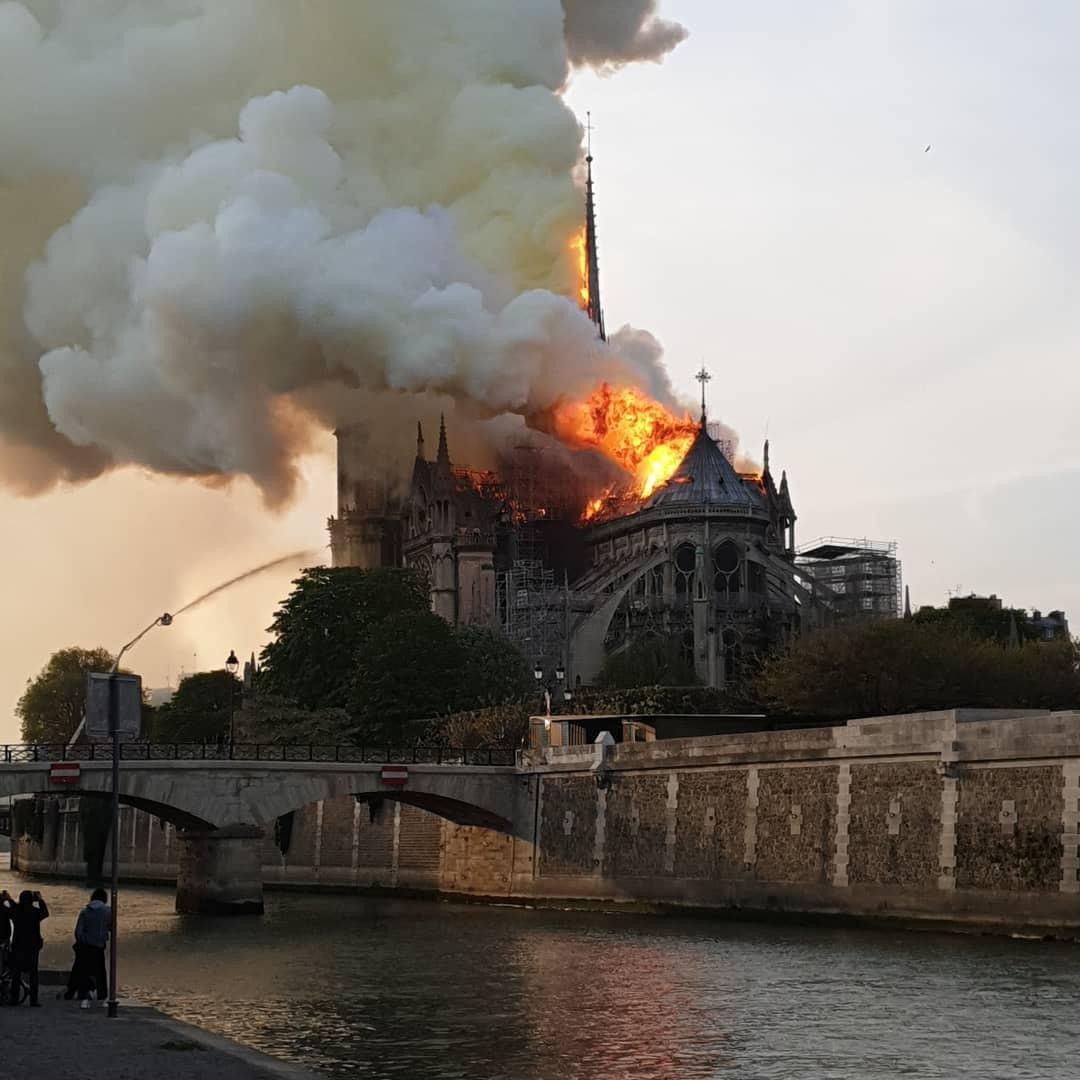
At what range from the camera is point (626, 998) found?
1459 inches

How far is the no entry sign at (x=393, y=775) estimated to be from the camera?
67188 millimetres

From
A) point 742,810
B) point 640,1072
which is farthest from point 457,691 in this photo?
point 640,1072

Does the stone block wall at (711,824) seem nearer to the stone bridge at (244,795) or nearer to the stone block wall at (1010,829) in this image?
the stone block wall at (1010,829)

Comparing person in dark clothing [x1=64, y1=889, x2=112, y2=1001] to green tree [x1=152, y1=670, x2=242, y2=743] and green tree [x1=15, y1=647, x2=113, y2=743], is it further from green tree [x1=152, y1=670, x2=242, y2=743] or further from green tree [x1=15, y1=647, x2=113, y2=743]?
green tree [x1=15, y1=647, x2=113, y2=743]

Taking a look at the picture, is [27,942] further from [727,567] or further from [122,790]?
[727,567]

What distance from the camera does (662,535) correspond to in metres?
133

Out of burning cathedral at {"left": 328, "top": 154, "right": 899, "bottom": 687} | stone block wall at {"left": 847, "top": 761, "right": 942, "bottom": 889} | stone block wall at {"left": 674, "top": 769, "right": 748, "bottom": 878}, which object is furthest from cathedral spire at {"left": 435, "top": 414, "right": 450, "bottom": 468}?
stone block wall at {"left": 847, "top": 761, "right": 942, "bottom": 889}

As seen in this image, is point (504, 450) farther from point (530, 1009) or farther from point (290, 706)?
point (530, 1009)

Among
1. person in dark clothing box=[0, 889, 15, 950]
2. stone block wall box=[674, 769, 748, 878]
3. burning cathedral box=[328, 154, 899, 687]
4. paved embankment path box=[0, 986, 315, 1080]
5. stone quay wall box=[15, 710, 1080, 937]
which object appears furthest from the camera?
burning cathedral box=[328, 154, 899, 687]

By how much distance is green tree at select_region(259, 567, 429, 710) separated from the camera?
3831 inches

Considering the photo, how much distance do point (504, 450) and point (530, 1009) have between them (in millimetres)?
108324

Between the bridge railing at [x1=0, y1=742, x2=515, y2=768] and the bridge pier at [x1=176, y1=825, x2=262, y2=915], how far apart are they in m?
2.44

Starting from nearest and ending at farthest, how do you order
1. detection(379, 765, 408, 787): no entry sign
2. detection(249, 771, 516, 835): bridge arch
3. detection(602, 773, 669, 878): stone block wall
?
detection(602, 773, 669, 878): stone block wall < detection(249, 771, 516, 835): bridge arch < detection(379, 765, 408, 787): no entry sign

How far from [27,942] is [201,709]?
90.1m
